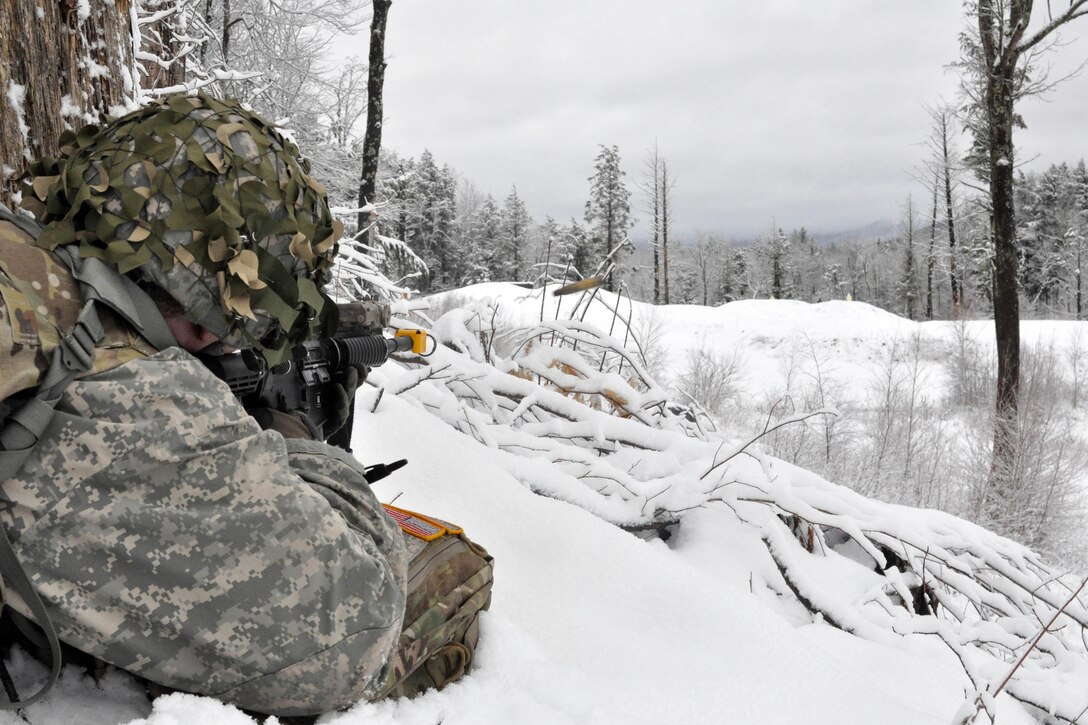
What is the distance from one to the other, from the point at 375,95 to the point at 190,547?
938 cm

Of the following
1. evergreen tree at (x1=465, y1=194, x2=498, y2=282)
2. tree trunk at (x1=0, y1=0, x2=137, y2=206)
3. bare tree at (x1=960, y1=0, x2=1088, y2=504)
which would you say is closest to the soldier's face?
tree trunk at (x1=0, y1=0, x2=137, y2=206)

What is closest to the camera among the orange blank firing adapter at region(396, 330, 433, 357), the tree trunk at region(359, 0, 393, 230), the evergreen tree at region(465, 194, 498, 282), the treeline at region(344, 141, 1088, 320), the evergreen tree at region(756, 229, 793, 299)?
the orange blank firing adapter at region(396, 330, 433, 357)

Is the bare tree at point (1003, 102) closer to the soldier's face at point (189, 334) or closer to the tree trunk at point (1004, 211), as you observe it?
the tree trunk at point (1004, 211)

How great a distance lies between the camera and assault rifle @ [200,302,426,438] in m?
1.25

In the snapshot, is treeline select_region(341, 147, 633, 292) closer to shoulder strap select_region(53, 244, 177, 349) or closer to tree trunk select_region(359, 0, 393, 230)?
tree trunk select_region(359, 0, 393, 230)

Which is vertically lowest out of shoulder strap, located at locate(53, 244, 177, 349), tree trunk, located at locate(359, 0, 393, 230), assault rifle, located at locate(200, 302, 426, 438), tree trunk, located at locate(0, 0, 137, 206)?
assault rifle, located at locate(200, 302, 426, 438)

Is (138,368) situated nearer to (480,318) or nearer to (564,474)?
(564,474)

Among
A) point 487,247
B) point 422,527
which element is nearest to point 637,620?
point 422,527

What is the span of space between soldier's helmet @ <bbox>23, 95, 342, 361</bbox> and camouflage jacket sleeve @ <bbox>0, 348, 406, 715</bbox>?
0.16 m

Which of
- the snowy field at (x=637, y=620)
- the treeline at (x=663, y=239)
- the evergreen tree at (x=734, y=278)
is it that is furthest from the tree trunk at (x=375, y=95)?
the evergreen tree at (x=734, y=278)

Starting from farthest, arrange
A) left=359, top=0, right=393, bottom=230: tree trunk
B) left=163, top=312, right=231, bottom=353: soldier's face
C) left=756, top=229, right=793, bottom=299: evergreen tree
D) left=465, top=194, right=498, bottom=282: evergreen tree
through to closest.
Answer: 1. left=756, top=229, right=793, bottom=299: evergreen tree
2. left=465, top=194, right=498, bottom=282: evergreen tree
3. left=359, top=0, right=393, bottom=230: tree trunk
4. left=163, top=312, right=231, bottom=353: soldier's face

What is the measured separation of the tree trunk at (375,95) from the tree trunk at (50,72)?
7.41 metres

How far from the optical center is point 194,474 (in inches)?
35.2

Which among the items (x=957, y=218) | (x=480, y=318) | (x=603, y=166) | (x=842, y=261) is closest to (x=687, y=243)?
(x=842, y=261)
